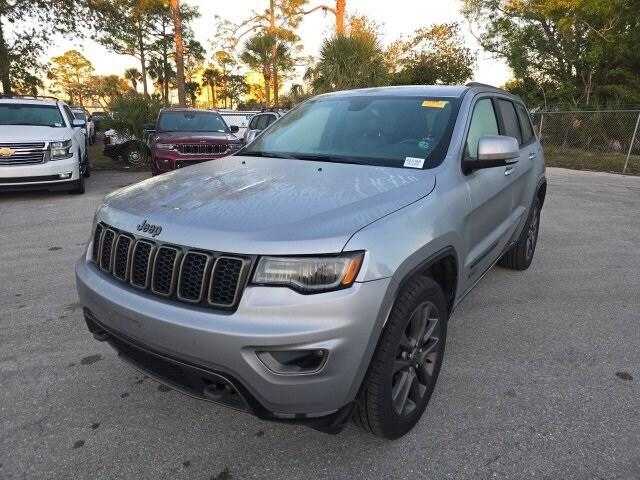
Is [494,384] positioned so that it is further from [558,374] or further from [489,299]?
[489,299]

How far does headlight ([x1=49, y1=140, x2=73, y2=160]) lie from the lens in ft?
25.5


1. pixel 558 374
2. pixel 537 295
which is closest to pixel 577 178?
pixel 537 295

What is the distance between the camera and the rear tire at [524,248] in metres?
4.40

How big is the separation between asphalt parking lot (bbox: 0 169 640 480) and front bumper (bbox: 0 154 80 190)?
4059 mm

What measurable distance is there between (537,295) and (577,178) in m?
9.10

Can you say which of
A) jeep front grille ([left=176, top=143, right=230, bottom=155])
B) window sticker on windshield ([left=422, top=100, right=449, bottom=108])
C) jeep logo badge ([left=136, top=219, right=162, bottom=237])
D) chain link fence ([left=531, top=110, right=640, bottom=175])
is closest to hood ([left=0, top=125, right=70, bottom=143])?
jeep front grille ([left=176, top=143, right=230, bottom=155])

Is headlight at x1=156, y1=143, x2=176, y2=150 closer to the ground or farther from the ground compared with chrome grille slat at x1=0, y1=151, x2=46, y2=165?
farther from the ground

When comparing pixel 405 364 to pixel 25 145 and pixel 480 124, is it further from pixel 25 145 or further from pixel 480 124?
pixel 25 145

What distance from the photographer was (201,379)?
1.90 metres

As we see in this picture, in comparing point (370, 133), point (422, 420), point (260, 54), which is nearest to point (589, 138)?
point (370, 133)

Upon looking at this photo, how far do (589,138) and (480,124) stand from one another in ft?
47.7

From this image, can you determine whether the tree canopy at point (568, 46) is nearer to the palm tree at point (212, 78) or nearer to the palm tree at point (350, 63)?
the palm tree at point (350, 63)

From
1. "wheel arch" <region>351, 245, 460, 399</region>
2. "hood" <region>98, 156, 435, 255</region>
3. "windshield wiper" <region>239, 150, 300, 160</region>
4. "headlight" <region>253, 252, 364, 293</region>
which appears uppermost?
"windshield wiper" <region>239, 150, 300, 160</region>

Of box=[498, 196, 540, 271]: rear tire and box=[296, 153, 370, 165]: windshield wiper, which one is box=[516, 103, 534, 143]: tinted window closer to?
box=[498, 196, 540, 271]: rear tire
